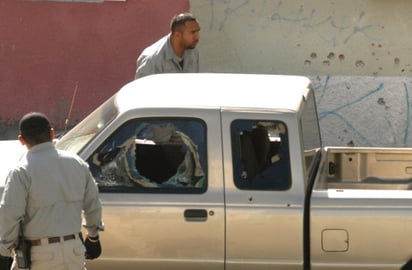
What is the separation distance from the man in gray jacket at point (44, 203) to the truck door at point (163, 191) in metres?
0.86

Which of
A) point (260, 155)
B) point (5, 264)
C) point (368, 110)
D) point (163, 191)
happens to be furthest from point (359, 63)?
point (5, 264)

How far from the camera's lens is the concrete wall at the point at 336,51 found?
1110cm

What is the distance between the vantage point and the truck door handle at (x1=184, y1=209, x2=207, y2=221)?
577 cm

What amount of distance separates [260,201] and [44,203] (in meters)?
1.53

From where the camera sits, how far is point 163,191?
5.86 metres

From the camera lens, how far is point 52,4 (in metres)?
11.3

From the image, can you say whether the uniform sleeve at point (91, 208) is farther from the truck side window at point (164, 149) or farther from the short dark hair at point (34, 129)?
the truck side window at point (164, 149)

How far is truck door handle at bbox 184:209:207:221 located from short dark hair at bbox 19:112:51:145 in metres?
1.24

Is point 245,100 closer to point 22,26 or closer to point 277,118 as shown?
point 277,118

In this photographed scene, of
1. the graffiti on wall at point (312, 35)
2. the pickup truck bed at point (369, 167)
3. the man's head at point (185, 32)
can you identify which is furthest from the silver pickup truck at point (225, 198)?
the graffiti on wall at point (312, 35)

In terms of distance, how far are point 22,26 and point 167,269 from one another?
6242 millimetres

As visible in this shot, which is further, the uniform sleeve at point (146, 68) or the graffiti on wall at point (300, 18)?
the graffiti on wall at point (300, 18)

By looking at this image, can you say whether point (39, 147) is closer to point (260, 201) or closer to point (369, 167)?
point (260, 201)

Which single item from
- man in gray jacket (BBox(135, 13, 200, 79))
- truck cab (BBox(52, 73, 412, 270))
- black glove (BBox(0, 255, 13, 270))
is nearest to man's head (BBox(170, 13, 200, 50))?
man in gray jacket (BBox(135, 13, 200, 79))
